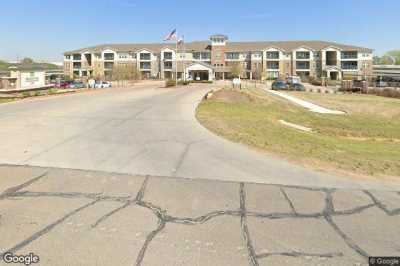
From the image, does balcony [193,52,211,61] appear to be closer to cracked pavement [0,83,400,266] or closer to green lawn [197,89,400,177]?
green lawn [197,89,400,177]

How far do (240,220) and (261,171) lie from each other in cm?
233

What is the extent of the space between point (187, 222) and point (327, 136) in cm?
1151

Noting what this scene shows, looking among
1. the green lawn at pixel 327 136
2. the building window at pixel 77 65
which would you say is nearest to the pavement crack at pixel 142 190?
the green lawn at pixel 327 136

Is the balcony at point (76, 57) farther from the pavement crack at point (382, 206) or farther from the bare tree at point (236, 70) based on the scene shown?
the pavement crack at point (382, 206)

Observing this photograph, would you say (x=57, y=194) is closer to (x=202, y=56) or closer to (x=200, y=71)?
(x=200, y=71)

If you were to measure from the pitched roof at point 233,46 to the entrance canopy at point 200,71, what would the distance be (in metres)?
16.2

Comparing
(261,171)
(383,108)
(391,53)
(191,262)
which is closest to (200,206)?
(191,262)

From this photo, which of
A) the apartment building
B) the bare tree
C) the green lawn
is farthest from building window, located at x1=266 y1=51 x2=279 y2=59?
the green lawn

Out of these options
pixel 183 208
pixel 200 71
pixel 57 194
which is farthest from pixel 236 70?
pixel 183 208

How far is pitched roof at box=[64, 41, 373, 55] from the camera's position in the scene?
8875 centimetres

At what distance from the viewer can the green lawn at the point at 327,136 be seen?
7368mm

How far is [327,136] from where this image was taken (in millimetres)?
14078

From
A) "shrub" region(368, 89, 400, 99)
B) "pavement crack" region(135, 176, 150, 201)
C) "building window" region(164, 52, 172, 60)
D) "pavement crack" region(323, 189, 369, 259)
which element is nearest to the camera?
"pavement crack" region(323, 189, 369, 259)

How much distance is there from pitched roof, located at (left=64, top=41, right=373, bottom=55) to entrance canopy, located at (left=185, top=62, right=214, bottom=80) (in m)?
16.2
